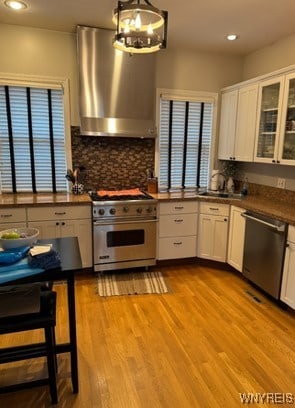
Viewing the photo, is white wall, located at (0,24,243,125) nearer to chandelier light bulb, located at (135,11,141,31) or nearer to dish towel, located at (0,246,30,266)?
chandelier light bulb, located at (135,11,141,31)

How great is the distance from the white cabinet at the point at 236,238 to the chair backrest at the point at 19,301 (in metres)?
2.33

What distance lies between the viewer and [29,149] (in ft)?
11.3

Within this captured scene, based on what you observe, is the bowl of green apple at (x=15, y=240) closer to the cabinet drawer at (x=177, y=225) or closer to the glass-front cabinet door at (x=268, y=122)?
the cabinet drawer at (x=177, y=225)

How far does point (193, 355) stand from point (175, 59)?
3435 millimetres

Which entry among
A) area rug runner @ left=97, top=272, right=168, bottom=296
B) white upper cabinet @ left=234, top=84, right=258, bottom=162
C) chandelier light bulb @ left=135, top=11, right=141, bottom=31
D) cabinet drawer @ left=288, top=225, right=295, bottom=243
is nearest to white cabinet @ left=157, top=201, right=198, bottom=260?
area rug runner @ left=97, top=272, right=168, bottom=296

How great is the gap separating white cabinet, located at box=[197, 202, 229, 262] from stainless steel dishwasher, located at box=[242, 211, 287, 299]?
1.20ft

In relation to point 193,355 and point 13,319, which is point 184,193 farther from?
point 13,319

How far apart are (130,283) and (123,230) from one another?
1.99ft

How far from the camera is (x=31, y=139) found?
344 centimetres

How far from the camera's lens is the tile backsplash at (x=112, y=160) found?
11.9 feet

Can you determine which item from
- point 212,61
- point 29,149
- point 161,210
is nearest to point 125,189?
point 161,210

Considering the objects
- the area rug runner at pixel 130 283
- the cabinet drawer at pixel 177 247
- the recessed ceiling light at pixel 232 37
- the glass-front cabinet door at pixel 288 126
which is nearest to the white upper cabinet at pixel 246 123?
the glass-front cabinet door at pixel 288 126

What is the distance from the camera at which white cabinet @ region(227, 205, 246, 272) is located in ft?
10.7

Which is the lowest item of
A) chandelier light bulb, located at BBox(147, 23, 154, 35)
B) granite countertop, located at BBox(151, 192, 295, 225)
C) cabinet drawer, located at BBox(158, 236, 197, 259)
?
cabinet drawer, located at BBox(158, 236, 197, 259)
